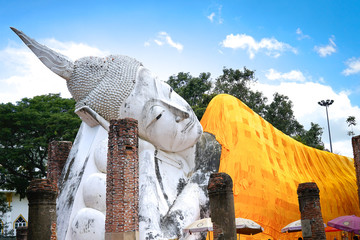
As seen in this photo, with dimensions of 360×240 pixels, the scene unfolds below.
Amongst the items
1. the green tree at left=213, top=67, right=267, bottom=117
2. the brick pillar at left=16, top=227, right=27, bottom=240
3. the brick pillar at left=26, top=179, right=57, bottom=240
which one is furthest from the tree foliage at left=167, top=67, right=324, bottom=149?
the brick pillar at left=26, top=179, right=57, bottom=240

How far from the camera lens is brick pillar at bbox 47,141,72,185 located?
14.4 meters

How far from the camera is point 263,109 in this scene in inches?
1161

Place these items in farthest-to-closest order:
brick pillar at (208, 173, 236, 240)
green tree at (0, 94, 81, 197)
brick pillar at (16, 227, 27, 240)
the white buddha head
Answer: green tree at (0, 94, 81, 197) → brick pillar at (16, 227, 27, 240) → the white buddha head → brick pillar at (208, 173, 236, 240)

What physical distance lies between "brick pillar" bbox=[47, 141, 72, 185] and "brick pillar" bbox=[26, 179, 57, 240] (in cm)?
569

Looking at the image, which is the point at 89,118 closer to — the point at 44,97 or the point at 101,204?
the point at 101,204

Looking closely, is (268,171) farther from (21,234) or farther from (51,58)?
(21,234)

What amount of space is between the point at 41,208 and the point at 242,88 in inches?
878

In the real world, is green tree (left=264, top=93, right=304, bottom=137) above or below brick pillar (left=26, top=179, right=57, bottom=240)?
above

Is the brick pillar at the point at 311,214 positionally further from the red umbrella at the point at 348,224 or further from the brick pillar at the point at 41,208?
the brick pillar at the point at 41,208

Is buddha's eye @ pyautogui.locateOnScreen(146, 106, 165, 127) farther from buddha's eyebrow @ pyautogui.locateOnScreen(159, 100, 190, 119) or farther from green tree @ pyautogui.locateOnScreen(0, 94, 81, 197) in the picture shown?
green tree @ pyautogui.locateOnScreen(0, 94, 81, 197)

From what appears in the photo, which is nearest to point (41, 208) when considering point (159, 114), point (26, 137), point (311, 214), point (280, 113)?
point (159, 114)

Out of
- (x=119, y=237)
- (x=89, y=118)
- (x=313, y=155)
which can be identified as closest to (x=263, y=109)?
(x=313, y=155)

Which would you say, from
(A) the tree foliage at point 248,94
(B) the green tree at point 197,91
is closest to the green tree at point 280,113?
(A) the tree foliage at point 248,94

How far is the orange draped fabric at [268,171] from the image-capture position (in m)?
13.6
